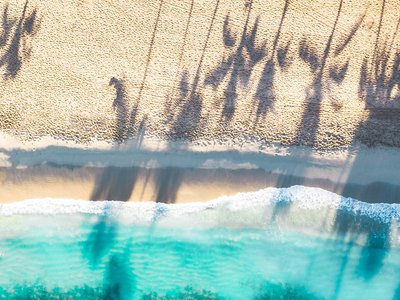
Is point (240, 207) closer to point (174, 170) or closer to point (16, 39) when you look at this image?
point (174, 170)

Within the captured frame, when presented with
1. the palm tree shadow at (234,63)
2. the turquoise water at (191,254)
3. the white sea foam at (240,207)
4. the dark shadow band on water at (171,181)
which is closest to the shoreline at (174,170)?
the dark shadow band on water at (171,181)

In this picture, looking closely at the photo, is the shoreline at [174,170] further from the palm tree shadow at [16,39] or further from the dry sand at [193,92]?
the palm tree shadow at [16,39]

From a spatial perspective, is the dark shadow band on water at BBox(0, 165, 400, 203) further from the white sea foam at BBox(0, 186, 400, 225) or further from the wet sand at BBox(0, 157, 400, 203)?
the white sea foam at BBox(0, 186, 400, 225)

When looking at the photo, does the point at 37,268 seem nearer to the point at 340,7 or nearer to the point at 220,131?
the point at 220,131

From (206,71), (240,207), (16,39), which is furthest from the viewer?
(240,207)

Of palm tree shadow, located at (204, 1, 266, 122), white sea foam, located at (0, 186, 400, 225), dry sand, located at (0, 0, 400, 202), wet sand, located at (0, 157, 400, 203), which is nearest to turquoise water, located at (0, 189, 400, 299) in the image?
white sea foam, located at (0, 186, 400, 225)

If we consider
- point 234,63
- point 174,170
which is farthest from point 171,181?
point 234,63
